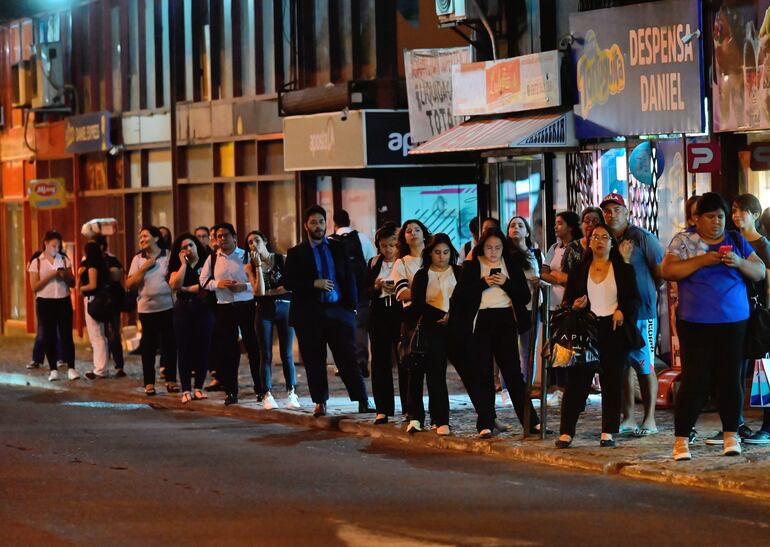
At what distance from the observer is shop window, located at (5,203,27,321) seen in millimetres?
34531

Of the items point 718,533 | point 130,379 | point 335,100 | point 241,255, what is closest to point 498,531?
point 718,533

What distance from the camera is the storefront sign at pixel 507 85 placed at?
1975 centimetres

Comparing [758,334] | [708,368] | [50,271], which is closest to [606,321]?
[708,368]

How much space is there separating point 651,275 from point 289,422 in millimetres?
4167

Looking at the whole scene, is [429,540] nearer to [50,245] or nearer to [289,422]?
[289,422]

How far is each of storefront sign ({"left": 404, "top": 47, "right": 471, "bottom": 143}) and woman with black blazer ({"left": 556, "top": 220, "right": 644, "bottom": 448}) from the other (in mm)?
8805

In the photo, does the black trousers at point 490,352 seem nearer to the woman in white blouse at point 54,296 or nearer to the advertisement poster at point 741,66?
the advertisement poster at point 741,66

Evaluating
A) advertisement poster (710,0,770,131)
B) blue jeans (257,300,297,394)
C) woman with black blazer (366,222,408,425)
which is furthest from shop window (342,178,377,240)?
woman with black blazer (366,222,408,425)

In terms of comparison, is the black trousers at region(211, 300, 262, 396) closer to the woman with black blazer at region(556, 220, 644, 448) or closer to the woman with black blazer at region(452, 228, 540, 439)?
the woman with black blazer at region(452, 228, 540, 439)

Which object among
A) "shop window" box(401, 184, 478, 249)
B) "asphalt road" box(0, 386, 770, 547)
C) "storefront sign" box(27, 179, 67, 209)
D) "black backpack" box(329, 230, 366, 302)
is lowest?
"asphalt road" box(0, 386, 770, 547)

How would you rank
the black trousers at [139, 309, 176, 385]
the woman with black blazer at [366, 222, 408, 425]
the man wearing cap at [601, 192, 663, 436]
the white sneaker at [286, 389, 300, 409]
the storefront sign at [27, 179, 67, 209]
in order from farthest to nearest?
the storefront sign at [27, 179, 67, 209] → the black trousers at [139, 309, 176, 385] → the white sneaker at [286, 389, 300, 409] → the woman with black blazer at [366, 222, 408, 425] → the man wearing cap at [601, 192, 663, 436]

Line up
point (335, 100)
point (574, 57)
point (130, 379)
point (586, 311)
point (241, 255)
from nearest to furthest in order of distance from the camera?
point (586, 311) → point (241, 255) → point (574, 57) → point (130, 379) → point (335, 100)

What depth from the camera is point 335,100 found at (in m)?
23.6

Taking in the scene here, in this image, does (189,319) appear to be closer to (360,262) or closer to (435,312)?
(360,262)
